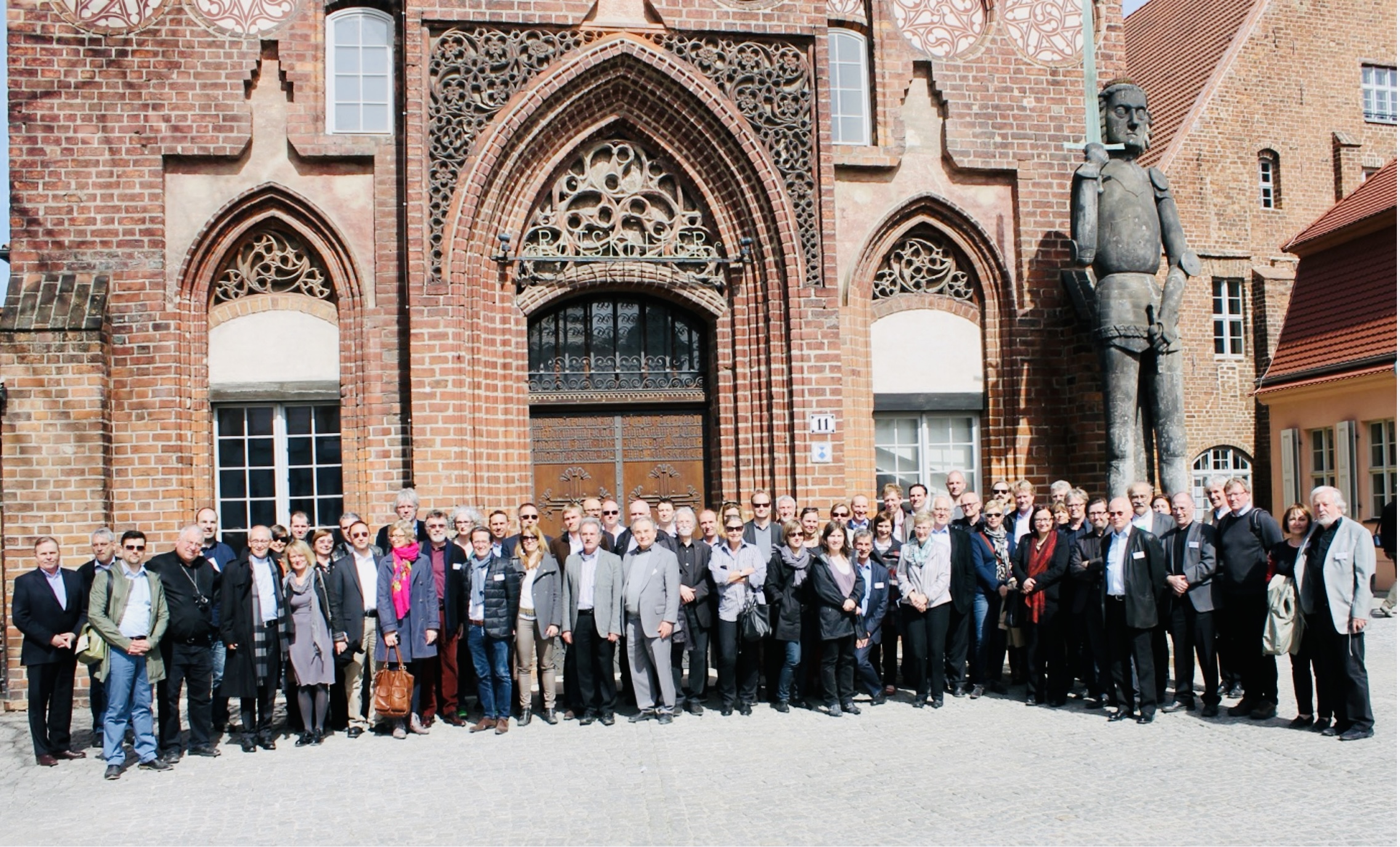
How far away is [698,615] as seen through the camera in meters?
10.2

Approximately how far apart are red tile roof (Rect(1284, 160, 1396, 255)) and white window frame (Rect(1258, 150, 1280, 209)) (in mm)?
2895

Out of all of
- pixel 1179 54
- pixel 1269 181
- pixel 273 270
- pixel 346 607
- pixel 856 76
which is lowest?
pixel 346 607

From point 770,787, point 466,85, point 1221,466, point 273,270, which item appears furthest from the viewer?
point 1221,466

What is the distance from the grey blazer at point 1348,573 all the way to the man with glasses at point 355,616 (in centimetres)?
666

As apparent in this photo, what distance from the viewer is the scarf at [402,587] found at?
9656mm

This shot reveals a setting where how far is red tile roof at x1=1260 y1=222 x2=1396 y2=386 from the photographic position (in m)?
19.1

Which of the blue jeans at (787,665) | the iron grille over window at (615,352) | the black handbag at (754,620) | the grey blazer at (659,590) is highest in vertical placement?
the iron grille over window at (615,352)

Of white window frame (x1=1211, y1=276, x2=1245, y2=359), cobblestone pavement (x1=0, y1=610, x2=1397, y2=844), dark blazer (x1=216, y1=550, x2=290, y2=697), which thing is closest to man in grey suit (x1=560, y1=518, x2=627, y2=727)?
cobblestone pavement (x1=0, y1=610, x2=1397, y2=844)

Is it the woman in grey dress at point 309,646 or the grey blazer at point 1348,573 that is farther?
the woman in grey dress at point 309,646

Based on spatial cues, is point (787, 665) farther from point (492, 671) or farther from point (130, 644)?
point (130, 644)

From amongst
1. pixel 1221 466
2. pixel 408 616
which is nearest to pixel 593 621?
pixel 408 616

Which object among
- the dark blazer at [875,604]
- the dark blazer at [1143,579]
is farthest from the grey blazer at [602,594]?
the dark blazer at [1143,579]

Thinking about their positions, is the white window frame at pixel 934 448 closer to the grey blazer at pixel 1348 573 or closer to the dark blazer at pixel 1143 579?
the dark blazer at pixel 1143 579

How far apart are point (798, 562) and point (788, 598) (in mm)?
291
